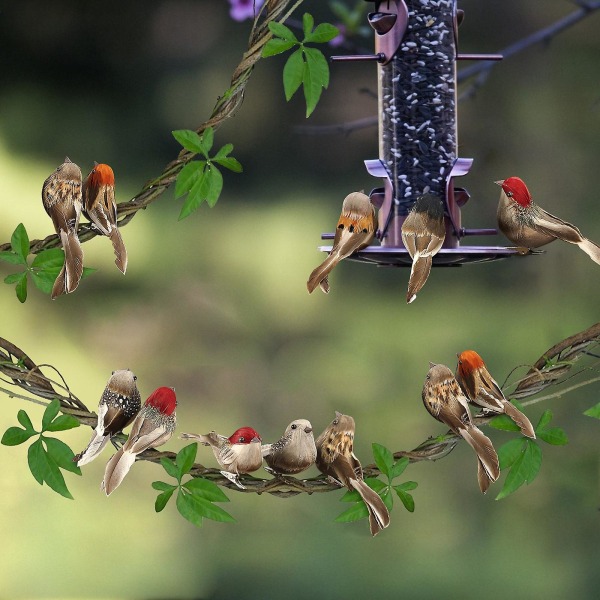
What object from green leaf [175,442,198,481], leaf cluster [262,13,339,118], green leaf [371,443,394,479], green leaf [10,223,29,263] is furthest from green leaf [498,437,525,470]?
green leaf [10,223,29,263]

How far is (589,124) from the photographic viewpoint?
225 cm

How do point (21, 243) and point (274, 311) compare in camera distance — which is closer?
point (21, 243)

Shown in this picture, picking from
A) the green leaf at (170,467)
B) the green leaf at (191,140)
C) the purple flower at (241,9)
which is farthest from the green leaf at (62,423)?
the purple flower at (241,9)

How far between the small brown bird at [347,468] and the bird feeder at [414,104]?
244 millimetres

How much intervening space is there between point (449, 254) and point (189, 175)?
30 cm

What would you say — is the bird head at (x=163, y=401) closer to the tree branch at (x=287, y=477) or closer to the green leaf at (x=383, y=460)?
the tree branch at (x=287, y=477)

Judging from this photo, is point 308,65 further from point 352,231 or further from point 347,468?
point 347,468

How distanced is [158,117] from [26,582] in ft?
3.62

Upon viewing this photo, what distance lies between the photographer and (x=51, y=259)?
45.3 inches

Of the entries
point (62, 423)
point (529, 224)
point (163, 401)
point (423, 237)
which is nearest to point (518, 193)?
point (529, 224)

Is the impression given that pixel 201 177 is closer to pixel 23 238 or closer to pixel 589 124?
pixel 23 238

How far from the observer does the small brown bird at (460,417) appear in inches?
44.9

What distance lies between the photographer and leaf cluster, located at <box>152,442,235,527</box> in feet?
3.76

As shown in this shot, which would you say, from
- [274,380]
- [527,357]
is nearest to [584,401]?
[527,357]
